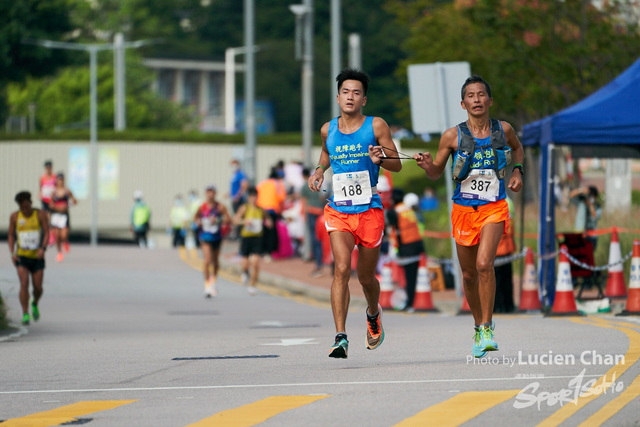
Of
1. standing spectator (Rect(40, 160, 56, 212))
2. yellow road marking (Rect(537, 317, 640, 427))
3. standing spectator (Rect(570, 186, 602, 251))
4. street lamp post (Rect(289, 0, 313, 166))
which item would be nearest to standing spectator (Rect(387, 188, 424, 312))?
standing spectator (Rect(570, 186, 602, 251))

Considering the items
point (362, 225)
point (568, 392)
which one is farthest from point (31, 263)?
point (568, 392)

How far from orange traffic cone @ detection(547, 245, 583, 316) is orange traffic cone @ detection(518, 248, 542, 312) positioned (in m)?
0.78

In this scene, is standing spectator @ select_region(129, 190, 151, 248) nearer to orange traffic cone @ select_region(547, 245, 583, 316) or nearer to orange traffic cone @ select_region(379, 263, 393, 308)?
orange traffic cone @ select_region(379, 263, 393, 308)

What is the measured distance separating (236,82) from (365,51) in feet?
57.3

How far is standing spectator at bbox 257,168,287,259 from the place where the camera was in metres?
26.0

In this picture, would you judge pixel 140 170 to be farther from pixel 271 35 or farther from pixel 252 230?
pixel 271 35

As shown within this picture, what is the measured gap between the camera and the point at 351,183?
9016mm

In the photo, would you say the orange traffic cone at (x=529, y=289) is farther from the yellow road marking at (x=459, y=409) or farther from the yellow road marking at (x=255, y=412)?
the yellow road marking at (x=255, y=412)

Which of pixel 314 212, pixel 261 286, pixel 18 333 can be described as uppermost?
pixel 314 212

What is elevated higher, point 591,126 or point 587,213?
point 591,126

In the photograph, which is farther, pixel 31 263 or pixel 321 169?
pixel 31 263

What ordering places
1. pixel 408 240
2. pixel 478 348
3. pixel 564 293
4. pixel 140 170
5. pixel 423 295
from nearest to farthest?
pixel 478 348, pixel 564 293, pixel 423 295, pixel 408 240, pixel 140 170

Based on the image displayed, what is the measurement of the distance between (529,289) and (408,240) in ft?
8.10

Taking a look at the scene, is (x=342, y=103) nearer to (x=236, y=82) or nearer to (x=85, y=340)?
(x=85, y=340)
